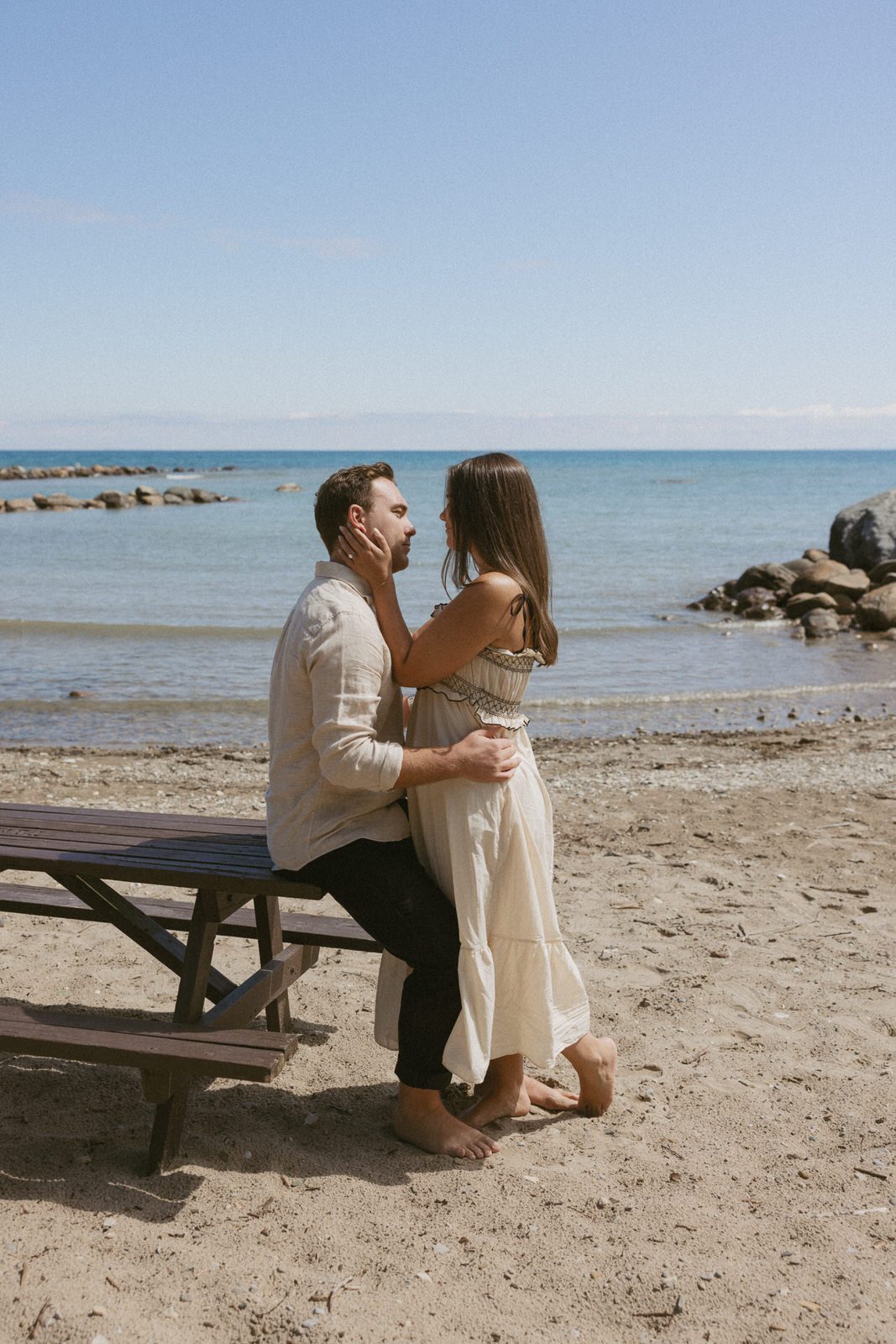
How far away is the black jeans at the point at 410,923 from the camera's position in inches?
125

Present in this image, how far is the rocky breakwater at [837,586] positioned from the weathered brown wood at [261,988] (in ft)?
45.8

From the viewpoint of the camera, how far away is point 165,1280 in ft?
8.79

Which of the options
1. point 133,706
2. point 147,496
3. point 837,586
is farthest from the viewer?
point 147,496

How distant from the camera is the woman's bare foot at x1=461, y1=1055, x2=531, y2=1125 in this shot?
355cm

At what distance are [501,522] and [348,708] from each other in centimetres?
76

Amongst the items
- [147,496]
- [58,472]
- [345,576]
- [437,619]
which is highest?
[58,472]

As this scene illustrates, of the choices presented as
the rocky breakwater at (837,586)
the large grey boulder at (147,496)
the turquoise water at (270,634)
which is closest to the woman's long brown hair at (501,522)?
the turquoise water at (270,634)

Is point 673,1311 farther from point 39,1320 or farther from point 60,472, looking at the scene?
point 60,472

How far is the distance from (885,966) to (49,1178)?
3.31 m

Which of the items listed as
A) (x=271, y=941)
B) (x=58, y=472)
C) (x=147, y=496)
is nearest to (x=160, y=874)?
(x=271, y=941)

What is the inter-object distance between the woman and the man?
0.07m

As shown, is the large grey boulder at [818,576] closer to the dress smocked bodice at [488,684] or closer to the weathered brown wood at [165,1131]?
the dress smocked bodice at [488,684]

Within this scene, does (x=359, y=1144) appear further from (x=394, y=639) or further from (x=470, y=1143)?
(x=394, y=639)

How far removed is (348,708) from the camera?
10.1ft
